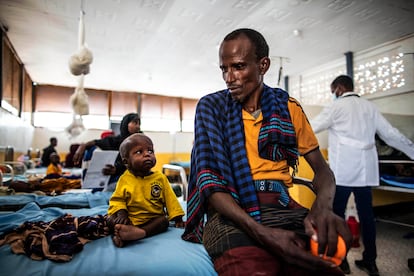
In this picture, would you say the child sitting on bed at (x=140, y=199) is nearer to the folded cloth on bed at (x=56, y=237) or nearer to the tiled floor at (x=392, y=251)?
the folded cloth on bed at (x=56, y=237)

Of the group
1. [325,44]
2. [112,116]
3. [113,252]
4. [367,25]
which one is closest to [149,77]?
[112,116]

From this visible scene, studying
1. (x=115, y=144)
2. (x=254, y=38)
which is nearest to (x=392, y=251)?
(x=254, y=38)

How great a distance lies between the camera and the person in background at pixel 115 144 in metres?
2.43

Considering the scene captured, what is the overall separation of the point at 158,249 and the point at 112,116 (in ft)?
24.9

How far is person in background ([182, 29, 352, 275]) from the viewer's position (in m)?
0.69

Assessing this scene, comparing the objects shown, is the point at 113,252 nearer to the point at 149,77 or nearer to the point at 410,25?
the point at 410,25

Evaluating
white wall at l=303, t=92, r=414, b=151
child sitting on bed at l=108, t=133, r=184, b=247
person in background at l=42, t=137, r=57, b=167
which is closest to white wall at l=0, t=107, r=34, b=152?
person in background at l=42, t=137, r=57, b=167

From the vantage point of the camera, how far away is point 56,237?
3.72 feet

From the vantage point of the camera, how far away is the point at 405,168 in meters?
2.62

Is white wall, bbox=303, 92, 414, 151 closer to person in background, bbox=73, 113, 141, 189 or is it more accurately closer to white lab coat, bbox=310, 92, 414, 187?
white lab coat, bbox=310, 92, 414, 187

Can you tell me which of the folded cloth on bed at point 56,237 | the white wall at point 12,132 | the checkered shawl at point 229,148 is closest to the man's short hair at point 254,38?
the checkered shawl at point 229,148

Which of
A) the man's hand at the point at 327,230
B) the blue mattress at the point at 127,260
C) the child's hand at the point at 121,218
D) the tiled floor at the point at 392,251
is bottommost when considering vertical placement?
the tiled floor at the point at 392,251

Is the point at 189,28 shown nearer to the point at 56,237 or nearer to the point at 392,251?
the point at 56,237

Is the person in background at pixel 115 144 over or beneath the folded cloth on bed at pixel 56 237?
over
